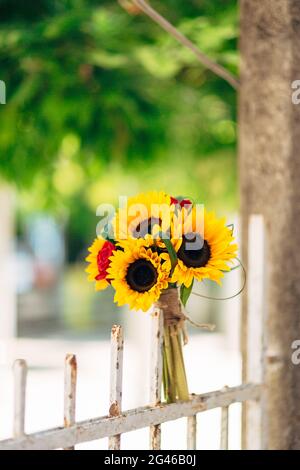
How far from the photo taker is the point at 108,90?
4426 millimetres

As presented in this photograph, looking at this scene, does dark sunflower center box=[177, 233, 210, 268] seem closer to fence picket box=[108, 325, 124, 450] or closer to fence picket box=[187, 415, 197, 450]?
fence picket box=[108, 325, 124, 450]

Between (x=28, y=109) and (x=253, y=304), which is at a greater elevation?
(x=28, y=109)

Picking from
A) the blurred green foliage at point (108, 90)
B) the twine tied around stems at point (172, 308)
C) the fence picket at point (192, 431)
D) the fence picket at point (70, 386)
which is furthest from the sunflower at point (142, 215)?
the blurred green foliage at point (108, 90)

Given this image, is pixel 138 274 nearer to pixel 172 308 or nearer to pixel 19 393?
pixel 172 308

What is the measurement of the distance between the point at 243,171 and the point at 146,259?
38.0 inches

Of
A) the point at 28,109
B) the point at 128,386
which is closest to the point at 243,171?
the point at 28,109

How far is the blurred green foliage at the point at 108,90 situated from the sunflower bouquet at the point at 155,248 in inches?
76.9

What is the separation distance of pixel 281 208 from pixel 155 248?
76cm

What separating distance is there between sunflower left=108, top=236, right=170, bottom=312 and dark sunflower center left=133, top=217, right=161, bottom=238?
32mm

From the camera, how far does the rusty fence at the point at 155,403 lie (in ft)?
5.80

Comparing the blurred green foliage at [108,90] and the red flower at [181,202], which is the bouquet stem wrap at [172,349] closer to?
the red flower at [181,202]

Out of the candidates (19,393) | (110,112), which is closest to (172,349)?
(19,393)

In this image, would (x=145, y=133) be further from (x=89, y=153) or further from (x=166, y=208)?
(x=166, y=208)

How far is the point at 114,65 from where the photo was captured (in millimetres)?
4309
